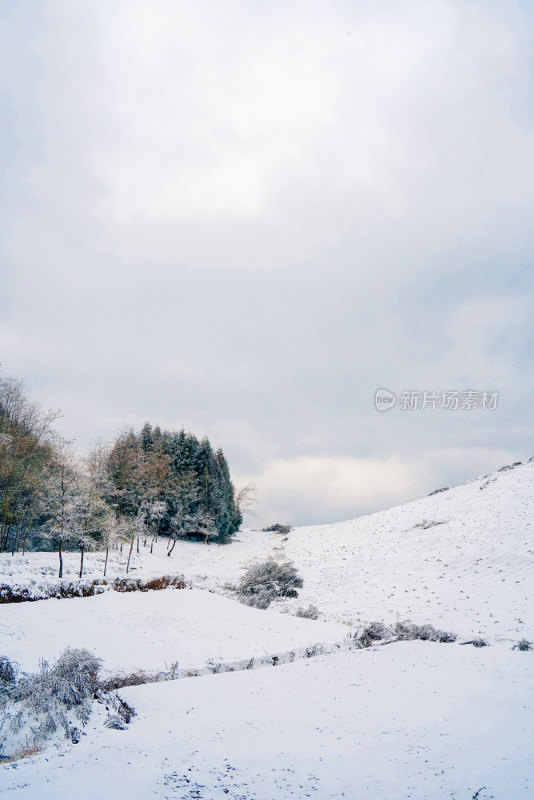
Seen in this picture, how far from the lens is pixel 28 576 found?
21469 millimetres

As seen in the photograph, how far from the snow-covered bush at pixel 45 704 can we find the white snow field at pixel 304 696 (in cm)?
44

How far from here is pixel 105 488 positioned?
36.6 m

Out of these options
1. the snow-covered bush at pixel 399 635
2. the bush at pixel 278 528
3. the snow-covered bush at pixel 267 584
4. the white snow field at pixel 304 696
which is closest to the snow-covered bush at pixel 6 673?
the white snow field at pixel 304 696

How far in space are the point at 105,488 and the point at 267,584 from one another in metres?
16.9

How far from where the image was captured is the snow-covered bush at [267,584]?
1000 inches

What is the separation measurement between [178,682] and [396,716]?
5121 mm

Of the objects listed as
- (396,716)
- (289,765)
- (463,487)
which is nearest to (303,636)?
(396,716)

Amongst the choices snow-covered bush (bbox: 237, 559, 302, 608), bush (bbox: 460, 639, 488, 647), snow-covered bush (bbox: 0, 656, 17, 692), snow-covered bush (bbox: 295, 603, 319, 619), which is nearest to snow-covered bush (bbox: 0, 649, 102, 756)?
snow-covered bush (bbox: 0, 656, 17, 692)

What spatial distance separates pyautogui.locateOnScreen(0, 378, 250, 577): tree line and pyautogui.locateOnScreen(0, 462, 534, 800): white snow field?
192 inches

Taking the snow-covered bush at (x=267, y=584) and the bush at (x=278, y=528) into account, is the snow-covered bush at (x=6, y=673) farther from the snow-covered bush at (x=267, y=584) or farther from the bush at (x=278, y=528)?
the bush at (x=278, y=528)

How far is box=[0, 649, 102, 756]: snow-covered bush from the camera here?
6.66 metres

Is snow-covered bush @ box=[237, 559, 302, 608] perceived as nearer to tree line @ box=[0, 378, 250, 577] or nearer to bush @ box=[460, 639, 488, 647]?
tree line @ box=[0, 378, 250, 577]

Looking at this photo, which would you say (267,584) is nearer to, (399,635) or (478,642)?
(399,635)

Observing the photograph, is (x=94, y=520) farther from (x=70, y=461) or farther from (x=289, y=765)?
(x=289, y=765)
